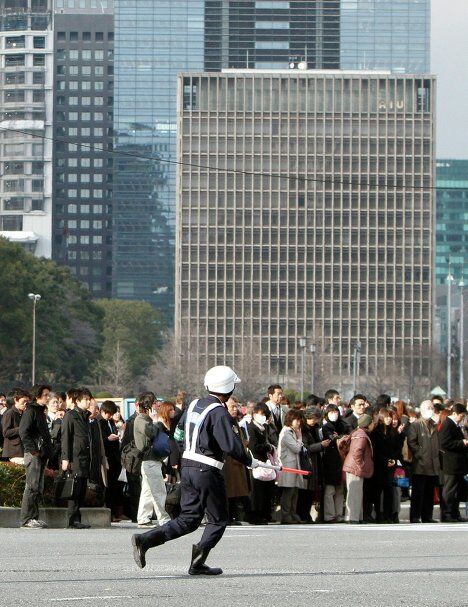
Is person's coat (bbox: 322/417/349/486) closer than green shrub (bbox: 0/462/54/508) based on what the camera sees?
No

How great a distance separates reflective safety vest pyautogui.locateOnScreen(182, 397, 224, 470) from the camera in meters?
12.7

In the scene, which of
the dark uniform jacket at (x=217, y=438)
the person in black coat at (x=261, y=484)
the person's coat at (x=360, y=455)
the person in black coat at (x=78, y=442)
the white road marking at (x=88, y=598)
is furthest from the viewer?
the person's coat at (x=360, y=455)

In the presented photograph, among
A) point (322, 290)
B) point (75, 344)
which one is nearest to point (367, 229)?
point (322, 290)

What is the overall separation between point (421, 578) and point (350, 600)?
6.29 feet

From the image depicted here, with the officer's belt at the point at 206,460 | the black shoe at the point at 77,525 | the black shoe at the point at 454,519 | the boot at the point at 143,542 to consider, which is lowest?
the black shoe at the point at 454,519

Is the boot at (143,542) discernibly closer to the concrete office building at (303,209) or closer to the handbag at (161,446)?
the handbag at (161,446)

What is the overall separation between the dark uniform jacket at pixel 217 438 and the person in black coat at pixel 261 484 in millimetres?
9083

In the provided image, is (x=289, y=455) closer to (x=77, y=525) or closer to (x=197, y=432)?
(x=77, y=525)

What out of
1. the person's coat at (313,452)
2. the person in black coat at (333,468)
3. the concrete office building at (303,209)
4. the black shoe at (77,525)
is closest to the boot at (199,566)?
the black shoe at (77,525)

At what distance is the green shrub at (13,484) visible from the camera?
2044cm

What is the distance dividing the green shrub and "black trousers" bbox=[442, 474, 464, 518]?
18.7ft

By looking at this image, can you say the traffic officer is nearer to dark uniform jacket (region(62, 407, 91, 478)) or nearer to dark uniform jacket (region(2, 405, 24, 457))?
dark uniform jacket (region(62, 407, 91, 478))

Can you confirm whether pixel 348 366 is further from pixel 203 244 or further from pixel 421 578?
pixel 421 578

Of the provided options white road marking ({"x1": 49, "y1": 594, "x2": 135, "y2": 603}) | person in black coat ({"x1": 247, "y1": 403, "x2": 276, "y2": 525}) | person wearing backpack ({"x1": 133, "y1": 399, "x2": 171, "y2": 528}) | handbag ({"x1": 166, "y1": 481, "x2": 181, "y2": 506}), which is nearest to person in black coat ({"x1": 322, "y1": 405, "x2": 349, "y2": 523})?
person in black coat ({"x1": 247, "y1": 403, "x2": 276, "y2": 525})
